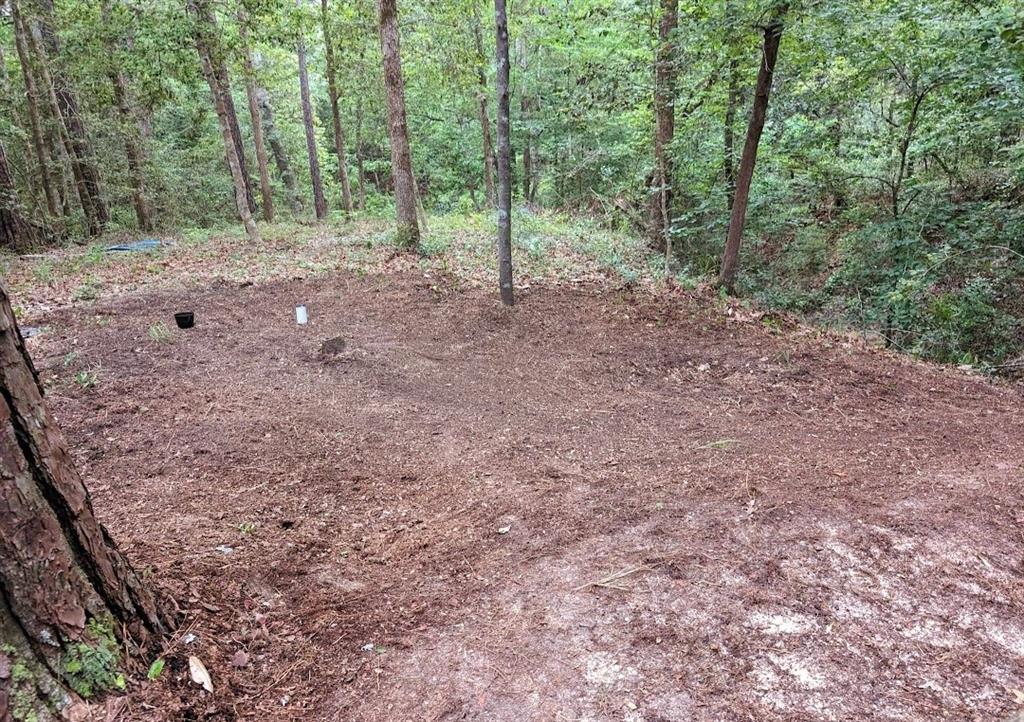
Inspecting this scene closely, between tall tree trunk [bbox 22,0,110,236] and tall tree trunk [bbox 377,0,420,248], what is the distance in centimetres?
793

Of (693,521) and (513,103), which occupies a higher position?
(513,103)

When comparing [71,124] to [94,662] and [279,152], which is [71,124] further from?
[94,662]

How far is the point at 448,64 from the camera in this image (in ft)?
32.2

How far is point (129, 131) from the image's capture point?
38.3 ft

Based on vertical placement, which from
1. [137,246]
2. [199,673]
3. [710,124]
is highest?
[710,124]

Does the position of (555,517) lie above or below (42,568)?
below

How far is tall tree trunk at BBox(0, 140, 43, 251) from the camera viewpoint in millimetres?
9969

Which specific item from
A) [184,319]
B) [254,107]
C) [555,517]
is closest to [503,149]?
[184,319]

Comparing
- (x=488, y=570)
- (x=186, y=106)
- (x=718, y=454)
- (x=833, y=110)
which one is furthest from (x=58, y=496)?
(x=186, y=106)

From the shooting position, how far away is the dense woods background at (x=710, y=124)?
253 inches

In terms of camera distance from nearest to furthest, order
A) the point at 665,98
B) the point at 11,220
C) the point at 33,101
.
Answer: the point at 665,98 → the point at 11,220 → the point at 33,101

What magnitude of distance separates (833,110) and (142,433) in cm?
1064

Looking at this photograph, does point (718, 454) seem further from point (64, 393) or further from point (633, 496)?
point (64, 393)

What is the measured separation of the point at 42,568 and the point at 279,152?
21.3 m
